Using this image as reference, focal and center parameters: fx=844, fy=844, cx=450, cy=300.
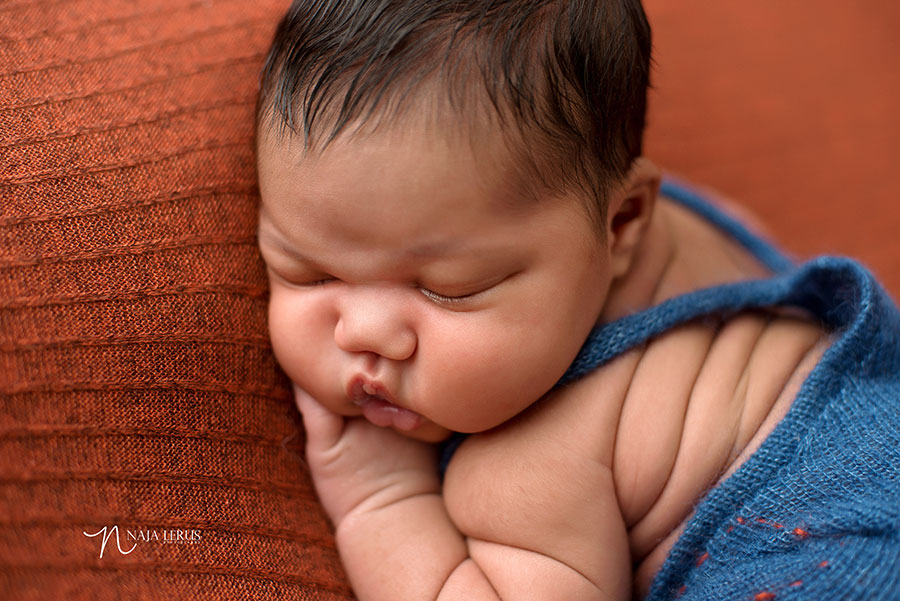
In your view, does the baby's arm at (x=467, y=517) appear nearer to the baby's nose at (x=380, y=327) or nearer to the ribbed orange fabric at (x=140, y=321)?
the ribbed orange fabric at (x=140, y=321)

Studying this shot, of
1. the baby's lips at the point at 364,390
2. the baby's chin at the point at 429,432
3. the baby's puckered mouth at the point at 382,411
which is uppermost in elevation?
the baby's lips at the point at 364,390

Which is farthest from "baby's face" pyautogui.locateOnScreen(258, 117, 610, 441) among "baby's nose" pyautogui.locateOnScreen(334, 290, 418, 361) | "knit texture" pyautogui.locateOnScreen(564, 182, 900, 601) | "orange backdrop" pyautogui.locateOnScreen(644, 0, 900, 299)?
"orange backdrop" pyautogui.locateOnScreen(644, 0, 900, 299)

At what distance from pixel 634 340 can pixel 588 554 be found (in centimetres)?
25

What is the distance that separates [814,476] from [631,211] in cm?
38

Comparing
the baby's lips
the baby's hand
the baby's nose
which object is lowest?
the baby's hand

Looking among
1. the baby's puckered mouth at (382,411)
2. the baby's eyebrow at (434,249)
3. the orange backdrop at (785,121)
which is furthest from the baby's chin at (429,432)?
the orange backdrop at (785,121)

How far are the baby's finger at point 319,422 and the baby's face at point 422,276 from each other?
0.06 m

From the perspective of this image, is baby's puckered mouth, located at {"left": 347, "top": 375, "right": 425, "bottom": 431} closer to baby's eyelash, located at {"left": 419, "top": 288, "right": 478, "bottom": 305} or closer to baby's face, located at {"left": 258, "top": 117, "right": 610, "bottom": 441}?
baby's face, located at {"left": 258, "top": 117, "right": 610, "bottom": 441}

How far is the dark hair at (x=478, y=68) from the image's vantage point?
2.81 ft

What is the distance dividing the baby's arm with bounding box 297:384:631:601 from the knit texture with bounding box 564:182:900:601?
0.10 meters

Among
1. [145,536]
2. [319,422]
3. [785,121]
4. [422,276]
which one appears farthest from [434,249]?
[785,121]

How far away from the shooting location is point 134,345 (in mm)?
920

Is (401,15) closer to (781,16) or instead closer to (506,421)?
(506,421)

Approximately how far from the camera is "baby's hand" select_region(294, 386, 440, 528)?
1.06 m
